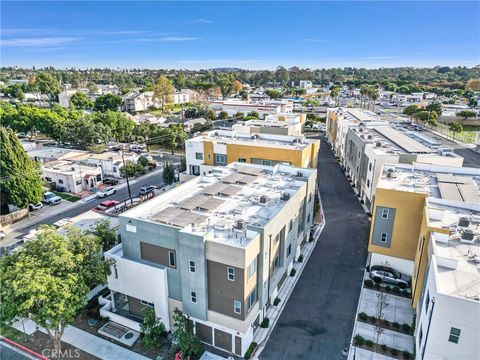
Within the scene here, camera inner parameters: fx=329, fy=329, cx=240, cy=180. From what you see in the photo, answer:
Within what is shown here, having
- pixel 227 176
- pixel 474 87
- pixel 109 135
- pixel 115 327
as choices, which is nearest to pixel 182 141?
pixel 109 135

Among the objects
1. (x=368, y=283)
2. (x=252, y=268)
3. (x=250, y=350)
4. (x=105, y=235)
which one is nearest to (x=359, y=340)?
(x=368, y=283)

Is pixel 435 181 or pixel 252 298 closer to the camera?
pixel 252 298

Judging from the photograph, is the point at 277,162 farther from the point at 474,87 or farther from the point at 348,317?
the point at 474,87

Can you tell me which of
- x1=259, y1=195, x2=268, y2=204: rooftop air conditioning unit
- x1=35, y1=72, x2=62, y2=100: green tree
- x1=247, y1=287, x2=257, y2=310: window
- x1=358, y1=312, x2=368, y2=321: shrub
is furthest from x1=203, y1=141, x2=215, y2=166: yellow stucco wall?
x1=35, y1=72, x2=62, y2=100: green tree

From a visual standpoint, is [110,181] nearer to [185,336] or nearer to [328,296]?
[185,336]

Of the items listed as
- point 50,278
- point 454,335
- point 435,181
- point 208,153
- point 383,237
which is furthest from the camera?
point 208,153

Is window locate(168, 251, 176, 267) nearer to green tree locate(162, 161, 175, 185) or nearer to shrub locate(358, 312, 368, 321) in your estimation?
shrub locate(358, 312, 368, 321)
